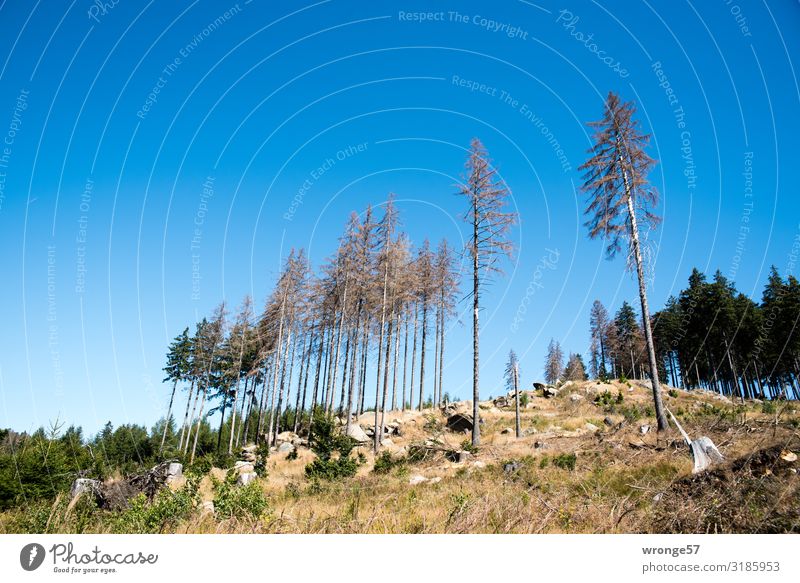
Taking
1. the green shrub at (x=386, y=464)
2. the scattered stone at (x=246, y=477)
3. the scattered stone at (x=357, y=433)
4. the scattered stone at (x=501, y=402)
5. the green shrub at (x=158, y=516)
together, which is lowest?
the scattered stone at (x=246, y=477)

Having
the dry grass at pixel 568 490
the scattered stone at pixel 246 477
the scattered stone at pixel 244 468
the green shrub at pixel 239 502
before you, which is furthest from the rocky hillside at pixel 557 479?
the scattered stone at pixel 244 468

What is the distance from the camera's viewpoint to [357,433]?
25.3 m

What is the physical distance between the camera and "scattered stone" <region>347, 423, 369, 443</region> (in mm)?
24461

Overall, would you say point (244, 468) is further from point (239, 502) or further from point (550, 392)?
point (550, 392)

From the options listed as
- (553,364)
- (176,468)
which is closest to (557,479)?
(176,468)

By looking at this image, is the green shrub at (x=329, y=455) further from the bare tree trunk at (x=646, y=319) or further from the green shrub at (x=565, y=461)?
the bare tree trunk at (x=646, y=319)

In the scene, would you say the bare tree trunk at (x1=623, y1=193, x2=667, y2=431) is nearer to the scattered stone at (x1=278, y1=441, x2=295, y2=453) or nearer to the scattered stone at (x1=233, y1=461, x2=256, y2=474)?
the scattered stone at (x1=233, y1=461, x2=256, y2=474)

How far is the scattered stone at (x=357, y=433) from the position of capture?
80.3ft

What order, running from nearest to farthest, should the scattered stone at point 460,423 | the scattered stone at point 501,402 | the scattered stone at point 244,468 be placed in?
the scattered stone at point 244,468 → the scattered stone at point 460,423 → the scattered stone at point 501,402

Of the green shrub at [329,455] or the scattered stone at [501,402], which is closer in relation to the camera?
the green shrub at [329,455]

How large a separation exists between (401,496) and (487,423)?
17.3 m

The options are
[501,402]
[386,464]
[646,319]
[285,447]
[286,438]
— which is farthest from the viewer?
[501,402]

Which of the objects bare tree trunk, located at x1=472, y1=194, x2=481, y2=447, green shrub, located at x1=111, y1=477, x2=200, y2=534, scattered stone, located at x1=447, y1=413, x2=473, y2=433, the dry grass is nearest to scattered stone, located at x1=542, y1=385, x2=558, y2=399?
the dry grass
